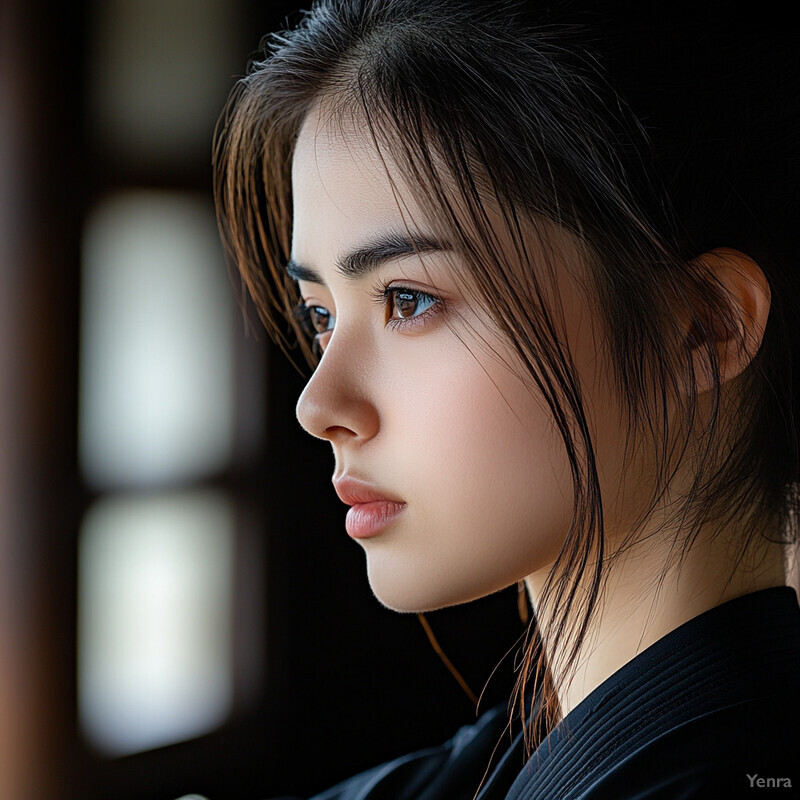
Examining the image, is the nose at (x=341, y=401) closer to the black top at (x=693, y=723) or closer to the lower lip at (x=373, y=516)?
the lower lip at (x=373, y=516)

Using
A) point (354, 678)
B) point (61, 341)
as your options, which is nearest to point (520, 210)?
point (61, 341)

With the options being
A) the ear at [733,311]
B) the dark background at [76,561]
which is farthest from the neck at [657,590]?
the dark background at [76,561]

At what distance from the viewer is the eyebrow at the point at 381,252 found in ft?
2.12

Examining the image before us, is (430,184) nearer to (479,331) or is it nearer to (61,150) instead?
(479,331)

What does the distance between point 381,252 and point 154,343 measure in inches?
39.9

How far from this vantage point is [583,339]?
65 cm

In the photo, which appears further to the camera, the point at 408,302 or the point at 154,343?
the point at 154,343

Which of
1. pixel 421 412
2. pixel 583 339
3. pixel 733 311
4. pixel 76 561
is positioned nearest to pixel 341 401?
pixel 421 412

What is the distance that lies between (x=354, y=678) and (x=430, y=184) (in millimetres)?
1370

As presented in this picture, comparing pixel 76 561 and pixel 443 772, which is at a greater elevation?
pixel 76 561

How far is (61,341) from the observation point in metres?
1.45

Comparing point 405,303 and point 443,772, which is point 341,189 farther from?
point 443,772

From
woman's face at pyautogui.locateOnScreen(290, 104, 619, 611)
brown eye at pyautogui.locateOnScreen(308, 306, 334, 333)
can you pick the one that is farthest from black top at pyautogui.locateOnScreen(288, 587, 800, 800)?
brown eye at pyautogui.locateOnScreen(308, 306, 334, 333)

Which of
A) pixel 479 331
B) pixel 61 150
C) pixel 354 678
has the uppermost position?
pixel 61 150
